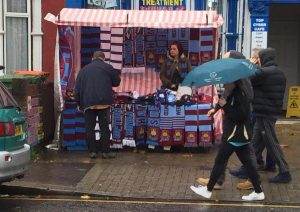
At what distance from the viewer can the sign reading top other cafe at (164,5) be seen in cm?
1203

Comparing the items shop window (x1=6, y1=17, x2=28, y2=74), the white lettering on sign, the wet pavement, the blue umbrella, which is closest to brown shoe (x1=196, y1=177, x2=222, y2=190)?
the wet pavement

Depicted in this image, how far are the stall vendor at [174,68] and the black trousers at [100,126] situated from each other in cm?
138

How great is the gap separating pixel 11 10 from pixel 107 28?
91.9 inches

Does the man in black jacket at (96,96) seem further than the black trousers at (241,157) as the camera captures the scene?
Yes

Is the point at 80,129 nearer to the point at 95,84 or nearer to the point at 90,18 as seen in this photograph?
the point at 95,84

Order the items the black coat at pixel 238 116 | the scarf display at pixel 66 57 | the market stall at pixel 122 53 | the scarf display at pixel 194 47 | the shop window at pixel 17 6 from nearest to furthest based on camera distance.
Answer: the black coat at pixel 238 116
the market stall at pixel 122 53
the scarf display at pixel 66 57
the scarf display at pixel 194 47
the shop window at pixel 17 6

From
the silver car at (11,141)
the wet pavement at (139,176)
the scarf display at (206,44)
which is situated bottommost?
the wet pavement at (139,176)

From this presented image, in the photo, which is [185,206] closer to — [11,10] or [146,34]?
[146,34]

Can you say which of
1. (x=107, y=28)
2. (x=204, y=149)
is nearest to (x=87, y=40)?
(x=107, y=28)

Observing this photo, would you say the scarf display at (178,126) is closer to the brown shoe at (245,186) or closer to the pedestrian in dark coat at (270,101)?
the pedestrian in dark coat at (270,101)

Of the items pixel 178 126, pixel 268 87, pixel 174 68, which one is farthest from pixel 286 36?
pixel 268 87

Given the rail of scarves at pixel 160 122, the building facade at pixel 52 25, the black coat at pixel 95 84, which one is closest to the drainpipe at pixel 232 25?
the building facade at pixel 52 25

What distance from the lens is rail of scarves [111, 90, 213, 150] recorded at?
9.93 meters

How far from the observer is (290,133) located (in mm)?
12086
